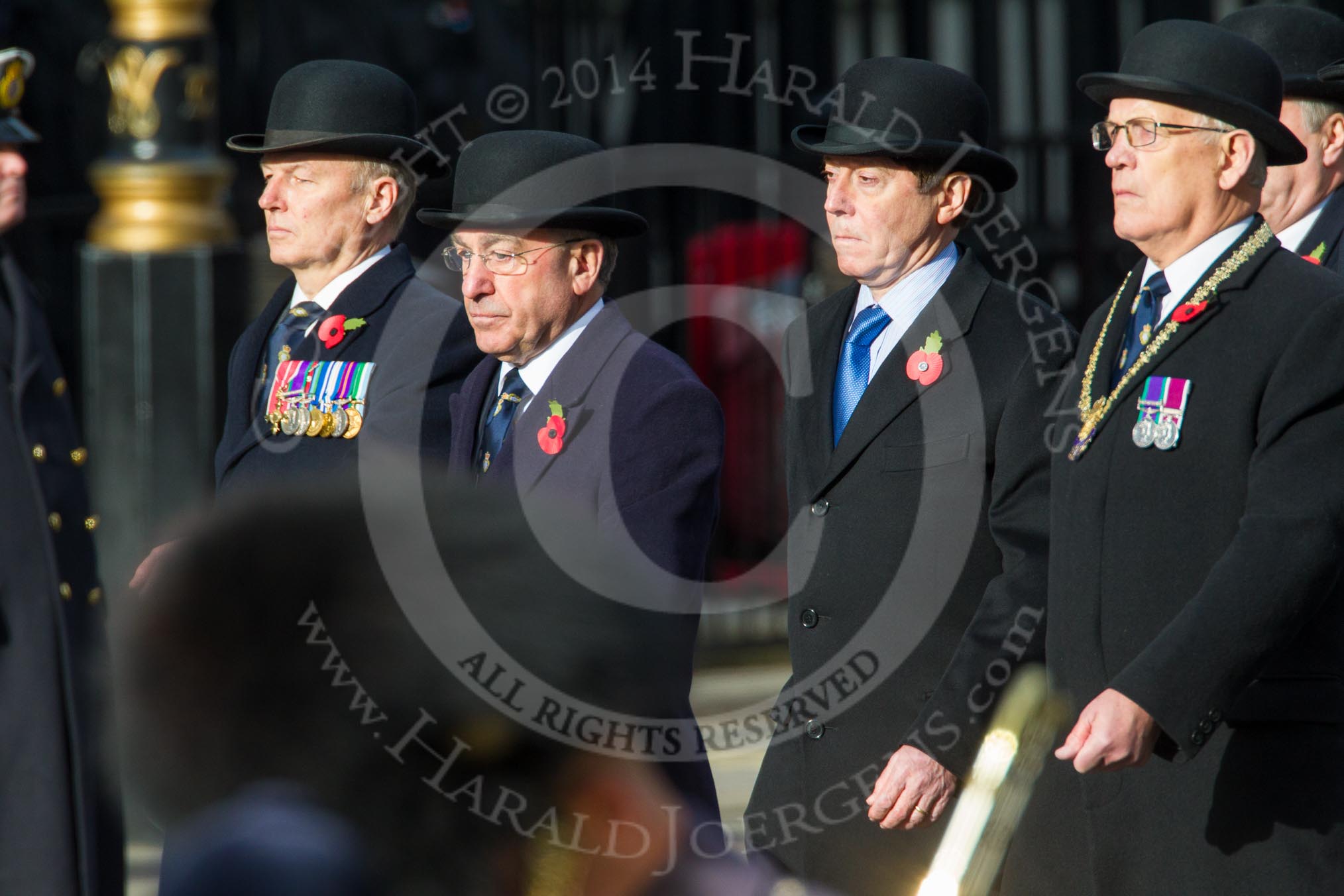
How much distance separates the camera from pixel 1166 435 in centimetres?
283

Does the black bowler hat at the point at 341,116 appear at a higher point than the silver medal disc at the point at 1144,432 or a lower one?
higher

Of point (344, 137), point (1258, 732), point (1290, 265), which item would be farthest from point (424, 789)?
point (344, 137)

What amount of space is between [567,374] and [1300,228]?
141 centimetres

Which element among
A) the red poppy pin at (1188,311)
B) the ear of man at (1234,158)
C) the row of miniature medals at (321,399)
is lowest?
the row of miniature medals at (321,399)

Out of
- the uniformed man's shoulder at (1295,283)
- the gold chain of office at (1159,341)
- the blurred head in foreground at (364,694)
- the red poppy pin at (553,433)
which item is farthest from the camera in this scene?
Result: the red poppy pin at (553,433)

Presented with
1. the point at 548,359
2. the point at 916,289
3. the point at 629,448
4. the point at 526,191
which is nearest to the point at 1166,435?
the point at 916,289

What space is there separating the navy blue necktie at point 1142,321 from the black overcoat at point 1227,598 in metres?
0.08

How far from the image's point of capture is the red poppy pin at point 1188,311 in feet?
9.41

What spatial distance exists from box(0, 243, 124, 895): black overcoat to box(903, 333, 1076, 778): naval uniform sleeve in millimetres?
1939

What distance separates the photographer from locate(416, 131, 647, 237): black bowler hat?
3.59 meters

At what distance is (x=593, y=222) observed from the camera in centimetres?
359

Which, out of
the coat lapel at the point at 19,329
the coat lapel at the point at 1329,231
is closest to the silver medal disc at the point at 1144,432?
the coat lapel at the point at 1329,231

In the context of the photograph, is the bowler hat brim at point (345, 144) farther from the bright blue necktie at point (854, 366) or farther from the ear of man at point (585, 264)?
the bright blue necktie at point (854, 366)

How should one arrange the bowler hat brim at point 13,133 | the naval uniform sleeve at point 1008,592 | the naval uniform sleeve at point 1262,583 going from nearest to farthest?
the naval uniform sleeve at point 1262,583 < the naval uniform sleeve at point 1008,592 < the bowler hat brim at point 13,133
